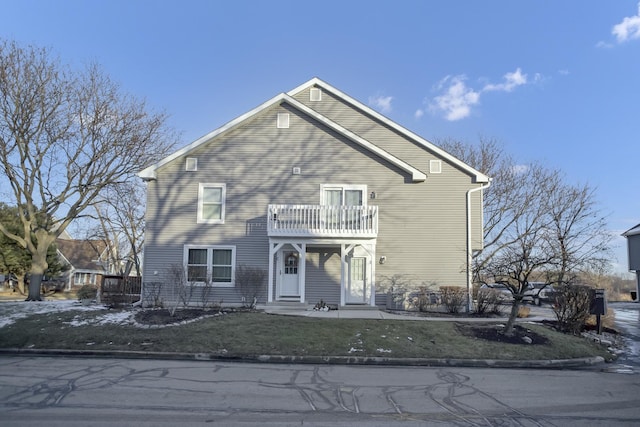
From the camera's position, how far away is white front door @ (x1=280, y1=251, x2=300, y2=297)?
18.5 meters

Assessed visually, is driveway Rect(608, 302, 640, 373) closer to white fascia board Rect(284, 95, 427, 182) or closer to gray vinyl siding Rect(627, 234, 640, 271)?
white fascia board Rect(284, 95, 427, 182)

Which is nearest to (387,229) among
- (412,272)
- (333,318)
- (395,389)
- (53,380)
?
(412,272)

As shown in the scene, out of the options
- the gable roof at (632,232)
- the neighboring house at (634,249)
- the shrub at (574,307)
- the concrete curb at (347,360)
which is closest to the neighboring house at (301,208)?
the shrub at (574,307)

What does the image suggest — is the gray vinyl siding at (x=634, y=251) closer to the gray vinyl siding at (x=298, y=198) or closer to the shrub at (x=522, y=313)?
the gray vinyl siding at (x=298, y=198)

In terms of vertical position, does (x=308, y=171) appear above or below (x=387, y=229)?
above

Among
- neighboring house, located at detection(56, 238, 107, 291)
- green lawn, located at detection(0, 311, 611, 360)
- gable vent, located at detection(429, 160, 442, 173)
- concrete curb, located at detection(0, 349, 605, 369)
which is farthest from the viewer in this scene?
neighboring house, located at detection(56, 238, 107, 291)

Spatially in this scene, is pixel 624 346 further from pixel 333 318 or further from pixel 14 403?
pixel 14 403

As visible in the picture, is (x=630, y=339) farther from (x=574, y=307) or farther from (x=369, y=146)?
(x=369, y=146)

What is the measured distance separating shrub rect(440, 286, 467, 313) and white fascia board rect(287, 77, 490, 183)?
4678mm

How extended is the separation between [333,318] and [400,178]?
729 centimetres

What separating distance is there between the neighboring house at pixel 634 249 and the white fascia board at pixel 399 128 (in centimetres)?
2271

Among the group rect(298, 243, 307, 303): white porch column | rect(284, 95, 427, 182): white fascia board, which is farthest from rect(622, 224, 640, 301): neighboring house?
rect(298, 243, 307, 303): white porch column

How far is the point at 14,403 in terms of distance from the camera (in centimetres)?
652

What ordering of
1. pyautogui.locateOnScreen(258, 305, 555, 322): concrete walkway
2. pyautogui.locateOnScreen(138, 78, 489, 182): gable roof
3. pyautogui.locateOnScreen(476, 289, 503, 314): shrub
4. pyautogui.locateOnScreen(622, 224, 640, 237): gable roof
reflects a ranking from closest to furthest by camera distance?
pyautogui.locateOnScreen(258, 305, 555, 322): concrete walkway → pyautogui.locateOnScreen(476, 289, 503, 314): shrub → pyautogui.locateOnScreen(138, 78, 489, 182): gable roof → pyautogui.locateOnScreen(622, 224, 640, 237): gable roof
